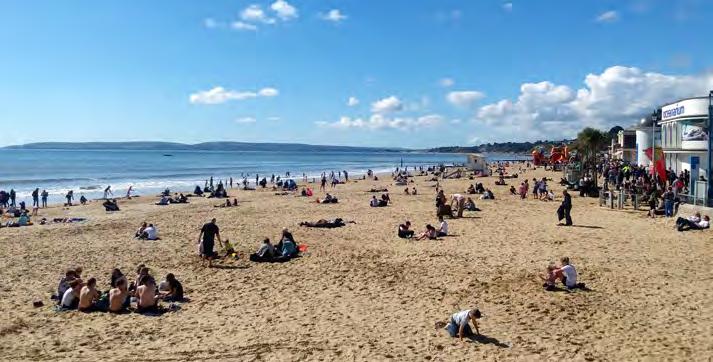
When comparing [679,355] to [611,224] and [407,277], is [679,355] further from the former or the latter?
[611,224]

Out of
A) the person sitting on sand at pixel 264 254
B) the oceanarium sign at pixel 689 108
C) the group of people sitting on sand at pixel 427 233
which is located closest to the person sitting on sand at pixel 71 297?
the person sitting on sand at pixel 264 254

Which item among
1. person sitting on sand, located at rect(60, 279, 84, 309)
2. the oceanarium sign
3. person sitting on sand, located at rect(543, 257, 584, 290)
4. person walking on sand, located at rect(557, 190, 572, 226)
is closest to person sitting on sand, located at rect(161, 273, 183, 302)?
person sitting on sand, located at rect(60, 279, 84, 309)

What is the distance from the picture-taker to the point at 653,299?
9867 mm

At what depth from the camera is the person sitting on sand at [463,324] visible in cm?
817

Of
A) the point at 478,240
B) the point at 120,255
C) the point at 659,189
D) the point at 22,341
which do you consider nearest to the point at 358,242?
the point at 478,240

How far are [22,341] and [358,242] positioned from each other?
9400 mm

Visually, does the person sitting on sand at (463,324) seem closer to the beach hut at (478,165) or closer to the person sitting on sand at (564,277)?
the person sitting on sand at (564,277)

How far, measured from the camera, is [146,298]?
9.84 meters

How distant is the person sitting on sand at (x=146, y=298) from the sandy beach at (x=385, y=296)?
1.13 ft

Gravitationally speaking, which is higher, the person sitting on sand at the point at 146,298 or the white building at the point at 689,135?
the white building at the point at 689,135

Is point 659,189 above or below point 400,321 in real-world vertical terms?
above

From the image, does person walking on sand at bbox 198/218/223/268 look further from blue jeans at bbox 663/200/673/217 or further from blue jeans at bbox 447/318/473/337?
blue jeans at bbox 663/200/673/217

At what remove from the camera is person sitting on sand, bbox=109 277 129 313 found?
32.2 ft

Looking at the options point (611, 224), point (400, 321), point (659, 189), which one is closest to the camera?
point (400, 321)
